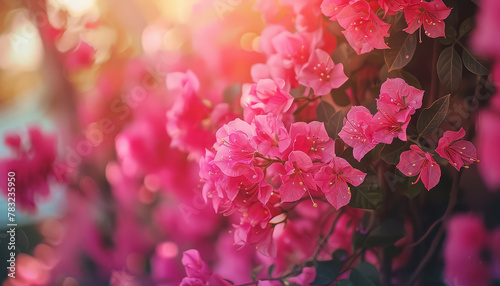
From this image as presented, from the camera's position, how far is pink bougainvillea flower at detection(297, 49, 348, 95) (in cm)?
77

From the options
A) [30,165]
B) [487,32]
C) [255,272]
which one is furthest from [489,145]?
[30,165]

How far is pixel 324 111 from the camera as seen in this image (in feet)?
2.63

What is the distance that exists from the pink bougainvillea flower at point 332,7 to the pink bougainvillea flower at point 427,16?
10 centimetres

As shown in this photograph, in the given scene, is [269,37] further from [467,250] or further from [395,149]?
[467,250]

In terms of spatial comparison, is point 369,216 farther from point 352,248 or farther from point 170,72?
point 170,72

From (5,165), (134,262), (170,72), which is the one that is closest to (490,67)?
(170,72)

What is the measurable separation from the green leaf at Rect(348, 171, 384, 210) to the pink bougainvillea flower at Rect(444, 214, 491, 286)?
18 cm

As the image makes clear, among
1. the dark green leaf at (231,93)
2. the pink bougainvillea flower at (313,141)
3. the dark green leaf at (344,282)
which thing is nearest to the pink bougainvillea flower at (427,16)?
the pink bougainvillea flower at (313,141)

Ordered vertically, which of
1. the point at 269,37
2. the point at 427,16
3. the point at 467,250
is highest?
the point at 269,37

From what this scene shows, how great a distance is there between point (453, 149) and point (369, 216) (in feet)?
0.70

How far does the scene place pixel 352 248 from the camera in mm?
865

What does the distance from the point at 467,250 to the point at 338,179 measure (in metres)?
0.32

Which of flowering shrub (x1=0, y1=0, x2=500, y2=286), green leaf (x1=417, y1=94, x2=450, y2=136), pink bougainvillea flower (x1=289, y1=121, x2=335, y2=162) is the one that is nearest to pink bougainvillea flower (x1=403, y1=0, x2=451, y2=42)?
flowering shrub (x1=0, y1=0, x2=500, y2=286)

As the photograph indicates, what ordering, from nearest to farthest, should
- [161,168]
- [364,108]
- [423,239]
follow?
[364,108]
[423,239]
[161,168]
